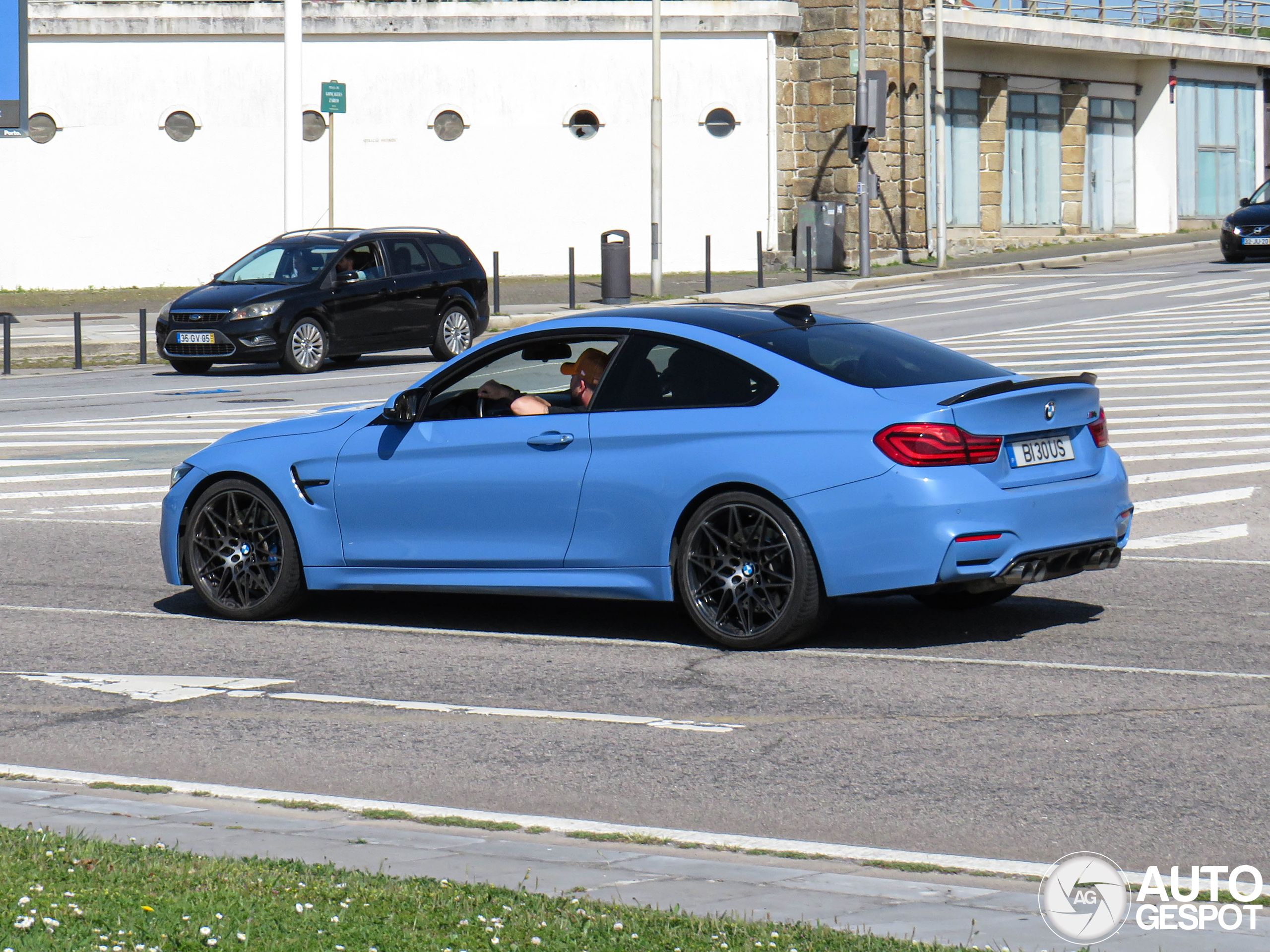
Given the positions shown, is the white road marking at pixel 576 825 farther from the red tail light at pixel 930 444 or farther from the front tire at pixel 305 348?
the front tire at pixel 305 348

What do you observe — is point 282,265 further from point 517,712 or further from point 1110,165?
point 1110,165

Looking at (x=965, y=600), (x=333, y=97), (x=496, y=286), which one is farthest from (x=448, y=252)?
(x=965, y=600)

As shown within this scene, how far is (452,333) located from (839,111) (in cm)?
1713

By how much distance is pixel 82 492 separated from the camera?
1314 centimetres

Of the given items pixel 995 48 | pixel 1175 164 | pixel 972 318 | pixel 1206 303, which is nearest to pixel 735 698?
pixel 972 318

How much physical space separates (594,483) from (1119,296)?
2407 cm

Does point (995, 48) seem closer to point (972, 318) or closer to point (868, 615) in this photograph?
point (972, 318)

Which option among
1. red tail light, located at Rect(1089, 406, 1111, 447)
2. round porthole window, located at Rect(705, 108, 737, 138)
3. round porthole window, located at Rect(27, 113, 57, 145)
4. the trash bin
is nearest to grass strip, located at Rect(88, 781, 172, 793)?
red tail light, located at Rect(1089, 406, 1111, 447)

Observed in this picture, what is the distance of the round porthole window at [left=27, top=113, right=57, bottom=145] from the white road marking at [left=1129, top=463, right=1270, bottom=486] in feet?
94.9

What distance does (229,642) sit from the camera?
8445 mm

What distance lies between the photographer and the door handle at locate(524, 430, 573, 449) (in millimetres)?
8125

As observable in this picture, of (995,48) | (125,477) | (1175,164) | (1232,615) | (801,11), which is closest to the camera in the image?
(1232,615)

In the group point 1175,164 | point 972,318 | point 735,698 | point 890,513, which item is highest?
point 1175,164

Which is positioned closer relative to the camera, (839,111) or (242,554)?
(242,554)
